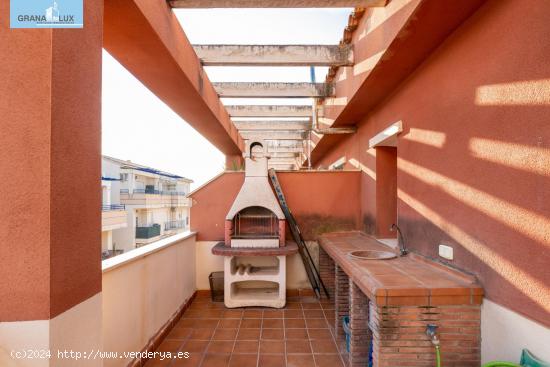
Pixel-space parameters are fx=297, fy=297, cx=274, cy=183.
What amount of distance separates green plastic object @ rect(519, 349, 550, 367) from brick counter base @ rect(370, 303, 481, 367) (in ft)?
1.55

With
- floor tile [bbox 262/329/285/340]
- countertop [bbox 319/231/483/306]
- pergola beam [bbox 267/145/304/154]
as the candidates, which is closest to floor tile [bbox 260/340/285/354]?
floor tile [bbox 262/329/285/340]

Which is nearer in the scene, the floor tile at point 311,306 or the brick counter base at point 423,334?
the brick counter base at point 423,334

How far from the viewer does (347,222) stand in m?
5.76

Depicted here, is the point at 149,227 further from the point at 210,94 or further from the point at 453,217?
the point at 453,217

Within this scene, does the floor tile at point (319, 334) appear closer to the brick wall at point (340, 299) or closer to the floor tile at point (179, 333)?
the brick wall at point (340, 299)

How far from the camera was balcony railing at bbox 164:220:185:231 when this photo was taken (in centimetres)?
2298

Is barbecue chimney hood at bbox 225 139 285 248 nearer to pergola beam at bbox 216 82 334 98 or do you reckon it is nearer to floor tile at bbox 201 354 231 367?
pergola beam at bbox 216 82 334 98

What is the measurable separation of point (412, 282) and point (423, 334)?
0.39 metres

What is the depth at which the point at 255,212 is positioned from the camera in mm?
5484

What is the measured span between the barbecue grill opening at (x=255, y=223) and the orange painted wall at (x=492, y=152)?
2676 mm

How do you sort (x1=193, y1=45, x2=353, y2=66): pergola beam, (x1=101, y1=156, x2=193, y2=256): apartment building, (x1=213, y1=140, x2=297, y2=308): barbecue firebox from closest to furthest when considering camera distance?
1. (x1=193, y1=45, x2=353, y2=66): pergola beam
2. (x1=213, y1=140, x2=297, y2=308): barbecue firebox
3. (x1=101, y1=156, x2=193, y2=256): apartment building

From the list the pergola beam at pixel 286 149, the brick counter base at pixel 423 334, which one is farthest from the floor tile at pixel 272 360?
the pergola beam at pixel 286 149

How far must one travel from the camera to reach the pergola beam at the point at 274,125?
8.23m

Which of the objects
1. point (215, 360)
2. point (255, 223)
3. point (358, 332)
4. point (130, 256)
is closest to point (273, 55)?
point (255, 223)
